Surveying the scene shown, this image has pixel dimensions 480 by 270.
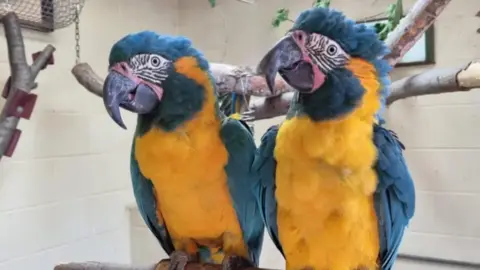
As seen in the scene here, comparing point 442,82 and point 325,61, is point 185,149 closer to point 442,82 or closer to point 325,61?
point 325,61

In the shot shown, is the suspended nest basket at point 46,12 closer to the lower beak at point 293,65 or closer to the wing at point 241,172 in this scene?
the wing at point 241,172

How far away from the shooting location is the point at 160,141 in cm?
103

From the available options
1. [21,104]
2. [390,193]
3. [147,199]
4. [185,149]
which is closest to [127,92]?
[185,149]

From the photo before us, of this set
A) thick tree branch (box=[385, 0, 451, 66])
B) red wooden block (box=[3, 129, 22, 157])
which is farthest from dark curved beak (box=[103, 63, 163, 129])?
red wooden block (box=[3, 129, 22, 157])

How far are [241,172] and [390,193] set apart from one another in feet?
0.89

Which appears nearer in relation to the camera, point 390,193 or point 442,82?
point 390,193

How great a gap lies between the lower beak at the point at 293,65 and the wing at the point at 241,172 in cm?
21

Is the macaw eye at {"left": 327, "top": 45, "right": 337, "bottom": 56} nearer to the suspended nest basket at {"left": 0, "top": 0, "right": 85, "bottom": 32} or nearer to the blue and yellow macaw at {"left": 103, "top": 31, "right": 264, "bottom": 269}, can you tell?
the blue and yellow macaw at {"left": 103, "top": 31, "right": 264, "bottom": 269}

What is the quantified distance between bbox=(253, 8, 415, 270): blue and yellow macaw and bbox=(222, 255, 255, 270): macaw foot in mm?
140

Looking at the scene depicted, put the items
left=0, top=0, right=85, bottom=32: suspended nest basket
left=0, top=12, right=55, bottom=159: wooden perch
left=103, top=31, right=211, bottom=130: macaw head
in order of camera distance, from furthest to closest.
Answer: left=0, top=0, right=85, bottom=32: suspended nest basket
left=0, top=12, right=55, bottom=159: wooden perch
left=103, top=31, right=211, bottom=130: macaw head

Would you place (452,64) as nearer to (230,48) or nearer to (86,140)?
(230,48)

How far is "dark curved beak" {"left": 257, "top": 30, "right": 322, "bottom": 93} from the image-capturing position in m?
0.87

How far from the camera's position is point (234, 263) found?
1.09 meters

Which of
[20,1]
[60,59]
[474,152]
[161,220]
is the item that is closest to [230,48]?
[60,59]
